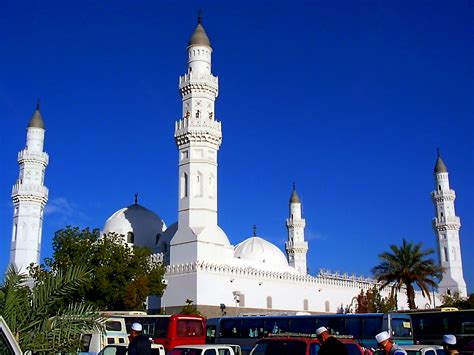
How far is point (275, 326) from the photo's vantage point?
73.2ft

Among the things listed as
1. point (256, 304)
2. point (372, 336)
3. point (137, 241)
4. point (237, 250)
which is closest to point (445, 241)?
point (237, 250)

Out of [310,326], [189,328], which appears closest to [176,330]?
[189,328]

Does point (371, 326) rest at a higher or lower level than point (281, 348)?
higher

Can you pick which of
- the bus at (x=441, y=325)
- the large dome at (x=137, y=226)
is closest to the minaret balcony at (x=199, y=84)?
the large dome at (x=137, y=226)

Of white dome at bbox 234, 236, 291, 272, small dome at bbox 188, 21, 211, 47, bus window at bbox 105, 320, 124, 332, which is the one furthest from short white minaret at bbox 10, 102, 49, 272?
bus window at bbox 105, 320, 124, 332

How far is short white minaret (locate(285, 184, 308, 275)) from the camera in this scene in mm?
55625

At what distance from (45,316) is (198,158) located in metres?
30.8

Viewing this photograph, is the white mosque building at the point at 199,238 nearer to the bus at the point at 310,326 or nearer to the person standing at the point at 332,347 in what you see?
the bus at the point at 310,326

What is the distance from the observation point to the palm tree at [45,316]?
8.52 m

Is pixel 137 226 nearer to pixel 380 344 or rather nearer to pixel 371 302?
pixel 371 302

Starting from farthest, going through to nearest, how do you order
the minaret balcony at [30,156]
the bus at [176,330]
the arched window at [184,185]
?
the minaret balcony at [30,156]
the arched window at [184,185]
the bus at [176,330]

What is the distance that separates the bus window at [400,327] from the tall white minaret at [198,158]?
60.2ft

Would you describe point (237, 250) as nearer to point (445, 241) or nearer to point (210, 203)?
point (210, 203)

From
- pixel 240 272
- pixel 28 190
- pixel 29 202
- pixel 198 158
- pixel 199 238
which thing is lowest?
pixel 240 272
